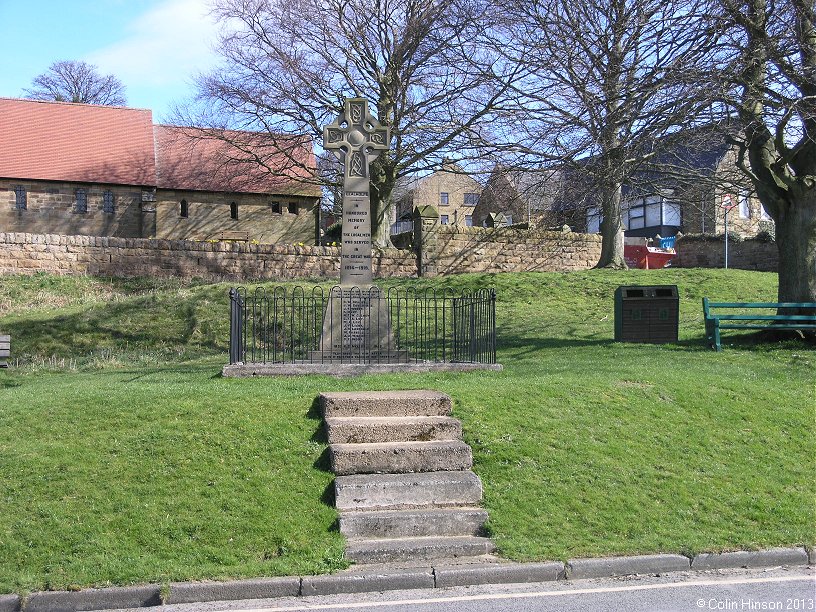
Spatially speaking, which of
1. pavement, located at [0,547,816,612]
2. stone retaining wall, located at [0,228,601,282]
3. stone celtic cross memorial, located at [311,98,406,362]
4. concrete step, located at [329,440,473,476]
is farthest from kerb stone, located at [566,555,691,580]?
stone retaining wall, located at [0,228,601,282]

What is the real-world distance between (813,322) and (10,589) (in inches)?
588

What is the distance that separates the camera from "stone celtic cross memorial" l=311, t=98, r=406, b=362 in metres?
13.3

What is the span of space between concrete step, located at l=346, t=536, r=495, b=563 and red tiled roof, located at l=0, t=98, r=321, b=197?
29605mm

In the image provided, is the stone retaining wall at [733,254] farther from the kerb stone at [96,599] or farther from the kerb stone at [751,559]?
the kerb stone at [96,599]

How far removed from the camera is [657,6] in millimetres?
14508

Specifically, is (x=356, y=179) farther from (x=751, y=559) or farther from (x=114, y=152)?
(x=114, y=152)

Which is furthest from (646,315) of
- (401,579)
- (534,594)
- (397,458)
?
(401,579)

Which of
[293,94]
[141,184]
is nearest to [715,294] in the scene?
[293,94]

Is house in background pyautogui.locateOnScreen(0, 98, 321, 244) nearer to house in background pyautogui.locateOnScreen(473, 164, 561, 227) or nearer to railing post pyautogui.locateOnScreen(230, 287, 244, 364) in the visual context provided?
house in background pyautogui.locateOnScreen(473, 164, 561, 227)

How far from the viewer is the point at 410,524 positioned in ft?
23.7

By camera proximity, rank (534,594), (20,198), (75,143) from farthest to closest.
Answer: (75,143)
(20,198)
(534,594)

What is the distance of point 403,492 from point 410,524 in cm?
46

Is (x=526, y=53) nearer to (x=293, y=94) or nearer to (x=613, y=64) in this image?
(x=613, y=64)

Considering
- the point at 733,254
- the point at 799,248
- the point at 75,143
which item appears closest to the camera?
the point at 799,248
